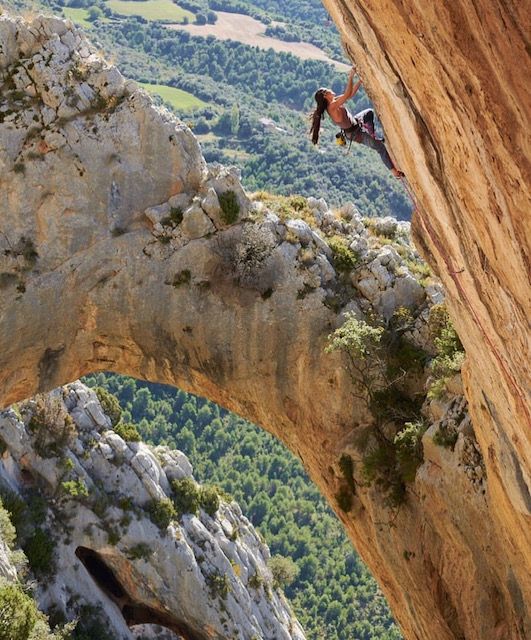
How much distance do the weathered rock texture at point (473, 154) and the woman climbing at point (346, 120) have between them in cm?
370

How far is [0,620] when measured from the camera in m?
27.1

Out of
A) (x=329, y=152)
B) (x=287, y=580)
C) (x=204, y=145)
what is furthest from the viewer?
(x=204, y=145)

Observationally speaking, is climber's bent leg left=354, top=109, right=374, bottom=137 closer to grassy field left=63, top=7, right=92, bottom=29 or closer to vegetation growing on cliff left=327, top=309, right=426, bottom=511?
vegetation growing on cliff left=327, top=309, right=426, bottom=511

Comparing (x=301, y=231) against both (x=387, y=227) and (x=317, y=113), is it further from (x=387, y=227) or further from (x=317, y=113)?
(x=317, y=113)

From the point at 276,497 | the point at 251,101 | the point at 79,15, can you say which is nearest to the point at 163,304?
the point at 276,497

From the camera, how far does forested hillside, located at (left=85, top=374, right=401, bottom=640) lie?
77250 millimetres

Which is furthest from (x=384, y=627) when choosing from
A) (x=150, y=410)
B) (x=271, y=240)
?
(x=271, y=240)

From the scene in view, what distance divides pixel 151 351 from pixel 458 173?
16016 millimetres

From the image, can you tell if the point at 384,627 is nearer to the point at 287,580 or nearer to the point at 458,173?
the point at 287,580

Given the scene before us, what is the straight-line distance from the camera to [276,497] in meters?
93.9

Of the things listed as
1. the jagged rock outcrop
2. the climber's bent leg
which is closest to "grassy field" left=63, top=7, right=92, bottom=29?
the jagged rock outcrop

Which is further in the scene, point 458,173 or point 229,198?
point 229,198

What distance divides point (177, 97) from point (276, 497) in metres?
87.4

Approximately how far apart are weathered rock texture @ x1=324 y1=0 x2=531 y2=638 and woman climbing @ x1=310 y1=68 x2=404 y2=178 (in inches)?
146
